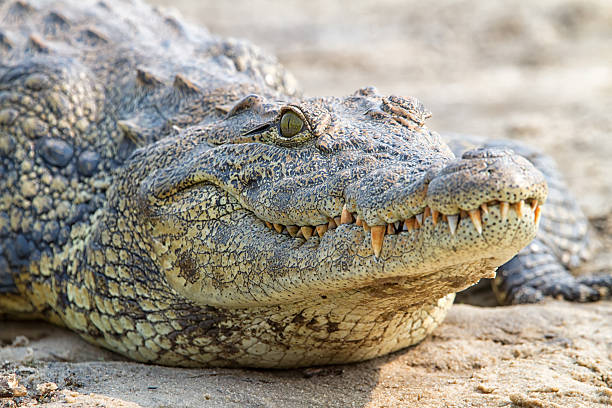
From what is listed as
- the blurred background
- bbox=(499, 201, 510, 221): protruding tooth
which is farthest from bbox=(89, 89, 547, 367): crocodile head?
the blurred background

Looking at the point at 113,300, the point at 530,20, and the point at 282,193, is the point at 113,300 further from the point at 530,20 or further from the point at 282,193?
the point at 530,20

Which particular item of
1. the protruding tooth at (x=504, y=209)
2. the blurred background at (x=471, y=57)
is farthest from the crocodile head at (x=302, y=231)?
the blurred background at (x=471, y=57)

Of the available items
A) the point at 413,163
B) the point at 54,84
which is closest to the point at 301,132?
the point at 413,163

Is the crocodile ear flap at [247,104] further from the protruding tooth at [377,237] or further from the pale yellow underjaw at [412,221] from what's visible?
the protruding tooth at [377,237]

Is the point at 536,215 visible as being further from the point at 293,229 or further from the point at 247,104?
the point at 247,104

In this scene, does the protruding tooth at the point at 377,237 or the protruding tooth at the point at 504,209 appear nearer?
the protruding tooth at the point at 504,209

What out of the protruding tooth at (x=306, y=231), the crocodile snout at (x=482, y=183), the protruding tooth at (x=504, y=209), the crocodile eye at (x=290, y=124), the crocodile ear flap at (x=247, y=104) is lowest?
the protruding tooth at (x=306, y=231)

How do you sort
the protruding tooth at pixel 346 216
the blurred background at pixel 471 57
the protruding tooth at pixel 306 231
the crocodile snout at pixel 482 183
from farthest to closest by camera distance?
the blurred background at pixel 471 57, the protruding tooth at pixel 306 231, the protruding tooth at pixel 346 216, the crocodile snout at pixel 482 183

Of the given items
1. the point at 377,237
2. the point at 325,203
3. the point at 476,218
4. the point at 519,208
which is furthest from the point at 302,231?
the point at 519,208

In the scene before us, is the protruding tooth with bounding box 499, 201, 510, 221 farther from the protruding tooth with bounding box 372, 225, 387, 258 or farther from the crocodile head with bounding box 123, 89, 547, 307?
the protruding tooth with bounding box 372, 225, 387, 258
